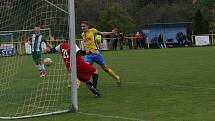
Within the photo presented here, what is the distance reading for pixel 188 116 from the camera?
10.3m

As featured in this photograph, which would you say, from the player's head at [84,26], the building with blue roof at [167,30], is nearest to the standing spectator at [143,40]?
the building with blue roof at [167,30]

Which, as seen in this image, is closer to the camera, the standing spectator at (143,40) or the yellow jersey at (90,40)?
the yellow jersey at (90,40)

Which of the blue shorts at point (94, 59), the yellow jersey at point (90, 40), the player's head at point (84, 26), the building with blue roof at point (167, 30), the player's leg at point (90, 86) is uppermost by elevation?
the building with blue roof at point (167, 30)

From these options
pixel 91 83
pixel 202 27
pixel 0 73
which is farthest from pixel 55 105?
pixel 202 27

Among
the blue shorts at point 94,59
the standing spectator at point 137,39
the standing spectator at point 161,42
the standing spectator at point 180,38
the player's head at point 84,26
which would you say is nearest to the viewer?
the player's head at point 84,26

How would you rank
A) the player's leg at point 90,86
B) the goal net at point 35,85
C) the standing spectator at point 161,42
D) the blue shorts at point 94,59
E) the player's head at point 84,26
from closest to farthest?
the goal net at point 35,85 → the player's leg at point 90,86 → the player's head at point 84,26 → the blue shorts at point 94,59 → the standing spectator at point 161,42

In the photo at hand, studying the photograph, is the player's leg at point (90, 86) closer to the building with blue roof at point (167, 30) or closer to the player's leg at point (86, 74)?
the player's leg at point (86, 74)

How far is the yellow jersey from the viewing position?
54.4 feet

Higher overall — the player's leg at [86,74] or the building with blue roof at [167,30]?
the building with blue roof at [167,30]

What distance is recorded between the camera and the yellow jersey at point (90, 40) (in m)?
16.6

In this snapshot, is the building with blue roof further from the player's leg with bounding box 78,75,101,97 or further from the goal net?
the player's leg with bounding box 78,75,101,97

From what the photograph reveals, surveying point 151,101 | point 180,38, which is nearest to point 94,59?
point 151,101

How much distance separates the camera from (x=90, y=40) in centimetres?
1661

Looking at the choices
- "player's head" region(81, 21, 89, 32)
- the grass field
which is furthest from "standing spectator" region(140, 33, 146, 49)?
"player's head" region(81, 21, 89, 32)
